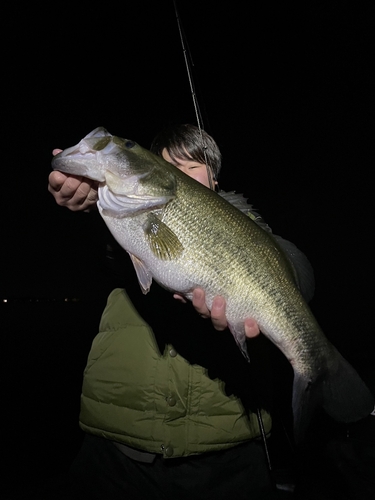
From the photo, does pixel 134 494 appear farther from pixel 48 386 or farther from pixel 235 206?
pixel 48 386

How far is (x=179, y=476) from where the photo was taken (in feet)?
6.99

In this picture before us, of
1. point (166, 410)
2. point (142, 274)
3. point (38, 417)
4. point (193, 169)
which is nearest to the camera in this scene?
point (142, 274)

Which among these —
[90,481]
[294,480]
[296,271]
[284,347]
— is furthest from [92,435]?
[294,480]

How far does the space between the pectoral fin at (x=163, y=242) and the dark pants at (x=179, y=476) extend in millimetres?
1307

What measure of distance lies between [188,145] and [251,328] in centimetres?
146

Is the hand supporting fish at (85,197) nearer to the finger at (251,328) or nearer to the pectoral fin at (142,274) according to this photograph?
the finger at (251,328)

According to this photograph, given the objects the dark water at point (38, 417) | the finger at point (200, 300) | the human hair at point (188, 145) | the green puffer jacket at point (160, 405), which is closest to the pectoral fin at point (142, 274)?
the finger at point (200, 300)

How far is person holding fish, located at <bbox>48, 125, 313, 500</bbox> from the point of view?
6.68 ft

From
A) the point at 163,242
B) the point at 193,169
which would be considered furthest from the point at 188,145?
the point at 163,242

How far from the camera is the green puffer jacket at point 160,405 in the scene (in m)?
2.02

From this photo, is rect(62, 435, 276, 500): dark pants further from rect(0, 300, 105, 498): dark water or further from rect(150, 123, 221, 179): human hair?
rect(0, 300, 105, 498): dark water

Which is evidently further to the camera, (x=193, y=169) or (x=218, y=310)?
(x=193, y=169)

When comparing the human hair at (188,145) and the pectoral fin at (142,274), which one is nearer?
the pectoral fin at (142,274)

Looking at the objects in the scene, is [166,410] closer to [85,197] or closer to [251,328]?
[251,328]
